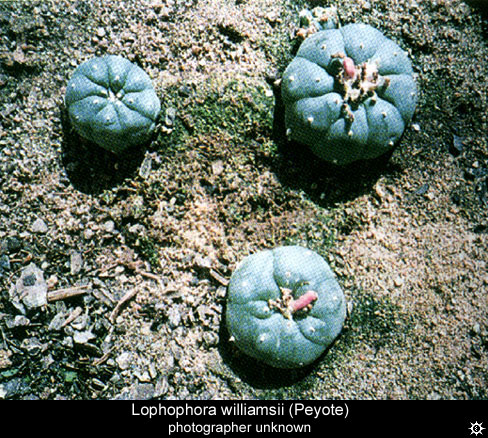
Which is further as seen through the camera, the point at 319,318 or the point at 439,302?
the point at 439,302

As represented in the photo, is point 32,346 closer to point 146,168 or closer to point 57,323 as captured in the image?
point 57,323

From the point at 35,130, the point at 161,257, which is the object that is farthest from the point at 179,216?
the point at 35,130

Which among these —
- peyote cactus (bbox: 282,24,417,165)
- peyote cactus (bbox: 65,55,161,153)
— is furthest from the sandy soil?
peyote cactus (bbox: 282,24,417,165)

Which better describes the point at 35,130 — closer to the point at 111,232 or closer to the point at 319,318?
the point at 111,232
